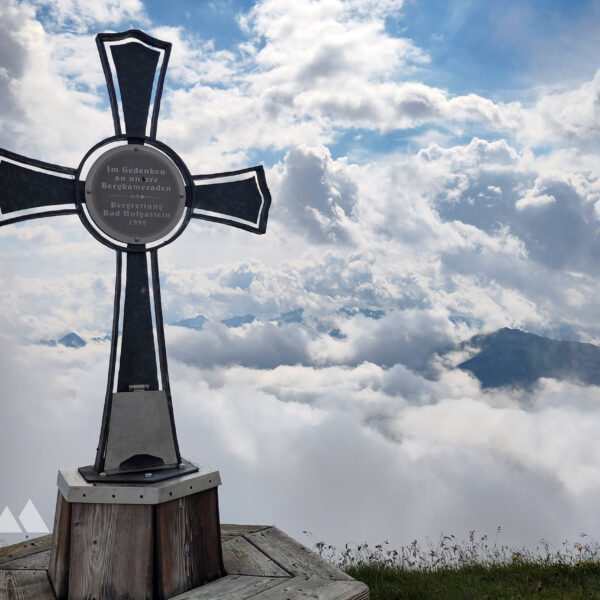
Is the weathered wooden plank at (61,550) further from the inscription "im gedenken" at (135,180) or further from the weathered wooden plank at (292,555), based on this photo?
the inscription "im gedenken" at (135,180)

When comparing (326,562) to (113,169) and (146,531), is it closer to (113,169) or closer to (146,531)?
(146,531)

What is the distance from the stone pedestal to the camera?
354 cm

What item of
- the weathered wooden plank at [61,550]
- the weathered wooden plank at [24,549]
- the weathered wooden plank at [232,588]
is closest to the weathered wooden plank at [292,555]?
the weathered wooden plank at [232,588]

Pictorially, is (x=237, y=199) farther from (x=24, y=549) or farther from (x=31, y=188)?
(x=24, y=549)

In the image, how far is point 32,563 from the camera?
13.8 ft

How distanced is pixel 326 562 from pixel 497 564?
4.94 feet

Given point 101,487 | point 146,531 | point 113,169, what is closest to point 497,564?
point 146,531

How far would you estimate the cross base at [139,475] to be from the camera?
12.0 feet

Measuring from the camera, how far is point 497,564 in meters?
4.73

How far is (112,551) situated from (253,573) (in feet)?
3.03

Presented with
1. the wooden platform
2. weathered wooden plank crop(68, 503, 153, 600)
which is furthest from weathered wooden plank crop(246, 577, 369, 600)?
weathered wooden plank crop(68, 503, 153, 600)

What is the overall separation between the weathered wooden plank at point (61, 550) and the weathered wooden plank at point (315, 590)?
1163mm

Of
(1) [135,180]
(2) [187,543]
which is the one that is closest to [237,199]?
(1) [135,180]

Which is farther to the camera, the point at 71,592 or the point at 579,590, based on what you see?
the point at 579,590
